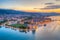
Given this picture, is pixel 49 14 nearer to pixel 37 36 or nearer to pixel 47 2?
pixel 47 2

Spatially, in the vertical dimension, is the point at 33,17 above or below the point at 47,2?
below

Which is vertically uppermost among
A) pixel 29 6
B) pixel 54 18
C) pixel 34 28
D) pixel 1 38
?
pixel 29 6

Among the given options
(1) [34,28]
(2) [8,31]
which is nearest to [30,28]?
(1) [34,28]

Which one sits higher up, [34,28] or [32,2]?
[32,2]

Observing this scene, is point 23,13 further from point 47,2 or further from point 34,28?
point 47,2

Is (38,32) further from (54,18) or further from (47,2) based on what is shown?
(47,2)

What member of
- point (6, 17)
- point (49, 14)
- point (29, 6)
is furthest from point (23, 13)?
point (49, 14)

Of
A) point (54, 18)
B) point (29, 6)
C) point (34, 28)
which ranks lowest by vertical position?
point (34, 28)
